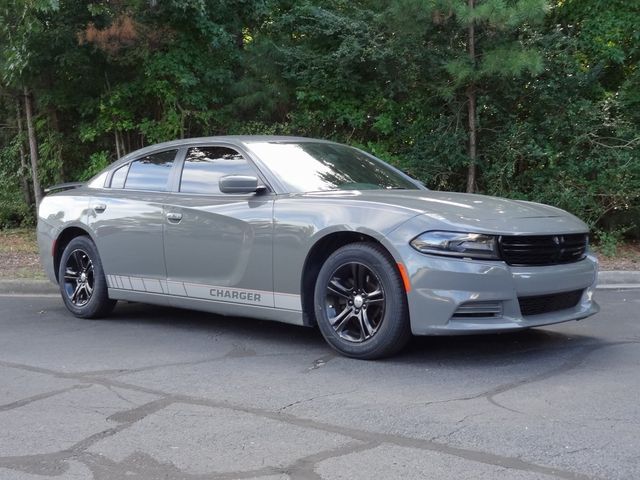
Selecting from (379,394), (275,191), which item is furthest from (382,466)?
(275,191)

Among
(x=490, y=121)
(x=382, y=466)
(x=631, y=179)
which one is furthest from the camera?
(x=490, y=121)

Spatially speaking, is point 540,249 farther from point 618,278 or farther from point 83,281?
point 618,278

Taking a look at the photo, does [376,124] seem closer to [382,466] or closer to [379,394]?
[379,394]

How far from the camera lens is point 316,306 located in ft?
19.9

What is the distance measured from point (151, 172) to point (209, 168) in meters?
0.79

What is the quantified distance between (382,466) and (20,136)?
15.2m

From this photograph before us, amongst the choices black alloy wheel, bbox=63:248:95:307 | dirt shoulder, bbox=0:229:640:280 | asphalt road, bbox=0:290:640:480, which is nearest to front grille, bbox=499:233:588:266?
asphalt road, bbox=0:290:640:480

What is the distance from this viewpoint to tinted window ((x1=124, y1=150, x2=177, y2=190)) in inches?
295

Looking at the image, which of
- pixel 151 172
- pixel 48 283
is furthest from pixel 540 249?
pixel 48 283

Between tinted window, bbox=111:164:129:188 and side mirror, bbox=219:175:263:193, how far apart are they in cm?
185

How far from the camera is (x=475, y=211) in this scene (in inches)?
227

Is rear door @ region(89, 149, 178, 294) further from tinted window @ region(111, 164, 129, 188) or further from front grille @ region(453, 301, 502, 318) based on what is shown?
front grille @ region(453, 301, 502, 318)

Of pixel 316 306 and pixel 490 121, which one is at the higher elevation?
pixel 490 121

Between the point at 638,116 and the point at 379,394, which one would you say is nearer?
the point at 379,394
